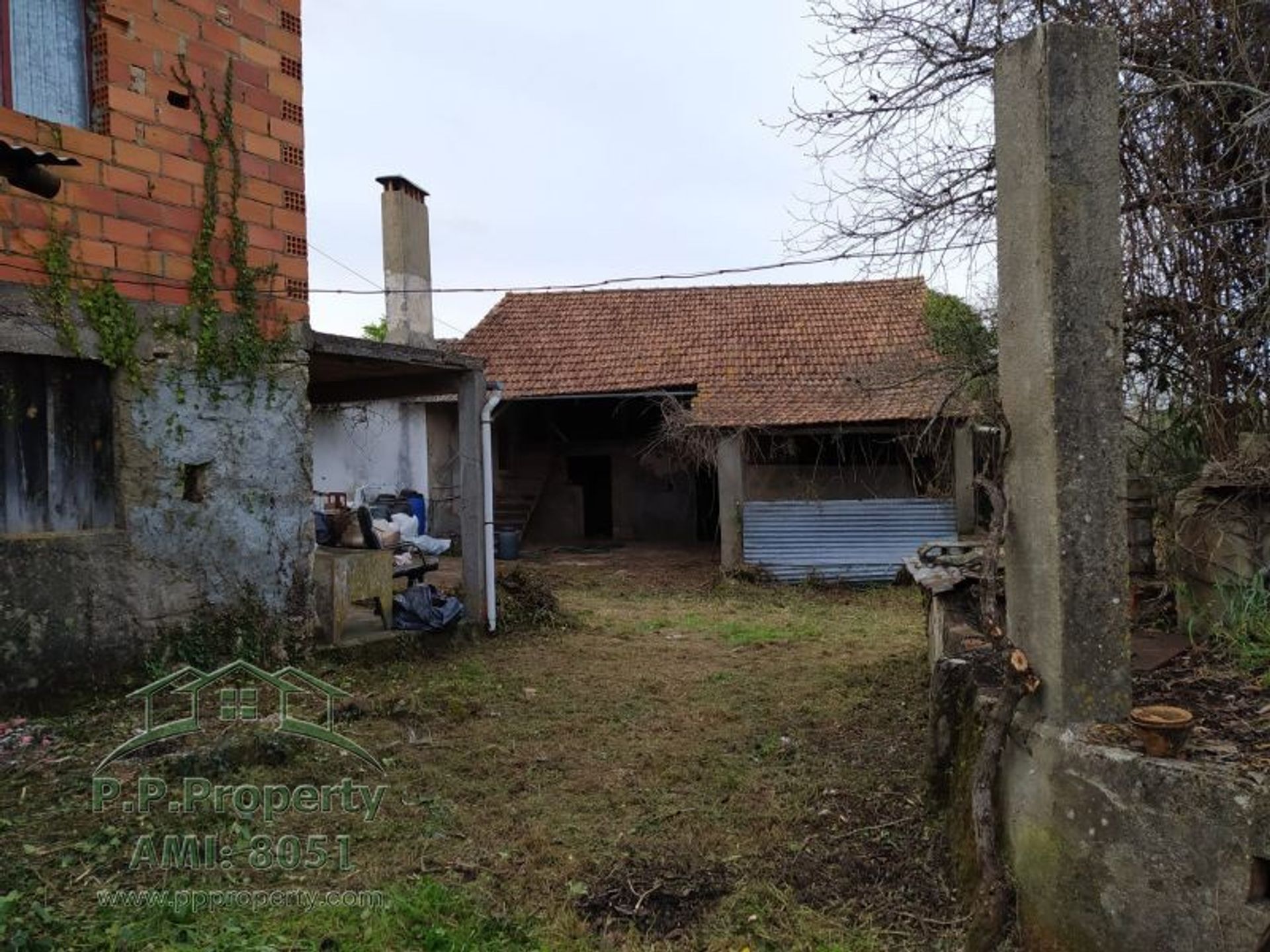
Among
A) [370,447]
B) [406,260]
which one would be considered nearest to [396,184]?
[406,260]

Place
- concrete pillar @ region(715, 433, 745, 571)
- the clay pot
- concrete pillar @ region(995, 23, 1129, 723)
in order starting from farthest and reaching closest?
concrete pillar @ region(715, 433, 745, 571), concrete pillar @ region(995, 23, 1129, 723), the clay pot

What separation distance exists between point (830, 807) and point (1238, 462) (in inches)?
101

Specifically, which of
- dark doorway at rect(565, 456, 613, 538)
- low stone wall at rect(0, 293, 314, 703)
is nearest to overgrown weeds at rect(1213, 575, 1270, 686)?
low stone wall at rect(0, 293, 314, 703)

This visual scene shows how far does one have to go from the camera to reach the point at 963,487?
42.7 feet

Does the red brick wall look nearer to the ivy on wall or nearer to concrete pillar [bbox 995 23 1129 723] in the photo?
the ivy on wall

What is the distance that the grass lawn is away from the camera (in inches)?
127

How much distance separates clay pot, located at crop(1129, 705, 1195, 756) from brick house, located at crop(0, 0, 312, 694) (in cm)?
554

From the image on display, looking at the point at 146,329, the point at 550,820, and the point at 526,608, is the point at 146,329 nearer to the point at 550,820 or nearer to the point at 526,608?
the point at 550,820

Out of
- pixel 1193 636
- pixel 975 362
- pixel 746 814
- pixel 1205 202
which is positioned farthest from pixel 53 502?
pixel 1205 202

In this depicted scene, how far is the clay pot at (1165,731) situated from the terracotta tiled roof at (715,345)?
29.0ft

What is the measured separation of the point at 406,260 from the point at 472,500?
326 inches

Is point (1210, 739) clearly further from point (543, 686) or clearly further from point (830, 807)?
point (543, 686)

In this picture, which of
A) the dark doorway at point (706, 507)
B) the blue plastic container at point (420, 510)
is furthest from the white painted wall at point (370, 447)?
the dark doorway at point (706, 507)

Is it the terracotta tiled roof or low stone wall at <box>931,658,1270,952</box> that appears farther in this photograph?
the terracotta tiled roof
